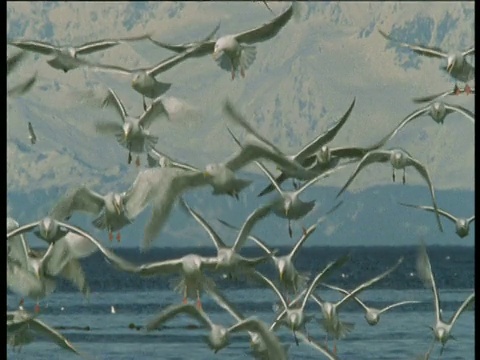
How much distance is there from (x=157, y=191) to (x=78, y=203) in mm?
753

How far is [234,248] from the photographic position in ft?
42.0

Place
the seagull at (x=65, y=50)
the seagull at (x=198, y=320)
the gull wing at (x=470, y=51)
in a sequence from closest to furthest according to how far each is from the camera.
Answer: the gull wing at (x=470, y=51)
the seagull at (x=198, y=320)
the seagull at (x=65, y=50)

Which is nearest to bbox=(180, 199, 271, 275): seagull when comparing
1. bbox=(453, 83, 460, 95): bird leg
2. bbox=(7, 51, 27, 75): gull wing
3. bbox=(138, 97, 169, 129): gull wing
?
bbox=(138, 97, 169, 129): gull wing

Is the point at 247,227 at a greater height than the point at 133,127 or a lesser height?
lesser

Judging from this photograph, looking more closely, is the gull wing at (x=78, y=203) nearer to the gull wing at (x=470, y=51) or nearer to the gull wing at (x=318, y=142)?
the gull wing at (x=318, y=142)

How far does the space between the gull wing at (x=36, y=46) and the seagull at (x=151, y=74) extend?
17.4 inches

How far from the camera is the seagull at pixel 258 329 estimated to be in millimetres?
12969

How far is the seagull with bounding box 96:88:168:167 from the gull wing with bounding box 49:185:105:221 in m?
0.47

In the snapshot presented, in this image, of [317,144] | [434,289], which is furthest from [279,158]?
[434,289]

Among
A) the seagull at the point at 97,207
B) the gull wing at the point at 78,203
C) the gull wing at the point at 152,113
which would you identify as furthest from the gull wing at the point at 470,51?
the gull wing at the point at 78,203

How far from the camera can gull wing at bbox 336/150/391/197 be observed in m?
12.8

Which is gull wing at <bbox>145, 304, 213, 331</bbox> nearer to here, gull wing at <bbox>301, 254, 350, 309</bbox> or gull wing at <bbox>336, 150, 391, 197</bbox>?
gull wing at <bbox>301, 254, 350, 309</bbox>

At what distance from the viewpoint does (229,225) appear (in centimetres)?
1230

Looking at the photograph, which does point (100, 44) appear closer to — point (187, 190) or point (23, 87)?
point (23, 87)
